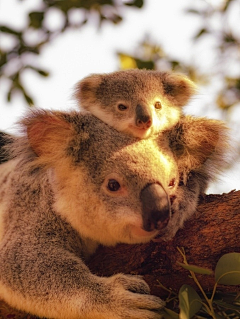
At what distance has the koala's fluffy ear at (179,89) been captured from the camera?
3541 millimetres

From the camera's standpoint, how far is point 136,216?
91.4 inches

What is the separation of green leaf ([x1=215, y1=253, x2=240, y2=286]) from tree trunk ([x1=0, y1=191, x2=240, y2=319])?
20 cm

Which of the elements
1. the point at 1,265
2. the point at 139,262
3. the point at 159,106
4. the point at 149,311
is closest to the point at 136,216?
the point at 139,262

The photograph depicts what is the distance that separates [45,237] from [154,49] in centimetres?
299

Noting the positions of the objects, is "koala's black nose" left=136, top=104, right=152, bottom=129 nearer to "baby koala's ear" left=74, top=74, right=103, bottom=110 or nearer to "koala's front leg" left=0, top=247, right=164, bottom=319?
"baby koala's ear" left=74, top=74, right=103, bottom=110

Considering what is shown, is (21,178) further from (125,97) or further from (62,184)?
(125,97)

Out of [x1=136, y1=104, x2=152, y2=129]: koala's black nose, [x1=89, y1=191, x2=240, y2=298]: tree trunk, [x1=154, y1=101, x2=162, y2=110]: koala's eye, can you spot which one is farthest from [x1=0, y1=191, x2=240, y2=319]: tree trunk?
[x1=154, y1=101, x2=162, y2=110]: koala's eye

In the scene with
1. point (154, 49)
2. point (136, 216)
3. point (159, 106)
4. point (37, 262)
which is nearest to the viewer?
point (136, 216)

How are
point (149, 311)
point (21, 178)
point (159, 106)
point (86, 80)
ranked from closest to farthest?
1. point (149, 311)
2. point (21, 178)
3. point (159, 106)
4. point (86, 80)

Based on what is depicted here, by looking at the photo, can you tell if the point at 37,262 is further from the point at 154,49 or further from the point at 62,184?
the point at 154,49

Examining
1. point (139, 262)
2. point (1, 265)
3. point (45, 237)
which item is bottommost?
point (1, 265)

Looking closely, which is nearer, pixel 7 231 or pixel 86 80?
pixel 7 231

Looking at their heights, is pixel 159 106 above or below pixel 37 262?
above

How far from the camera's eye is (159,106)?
3434 millimetres
